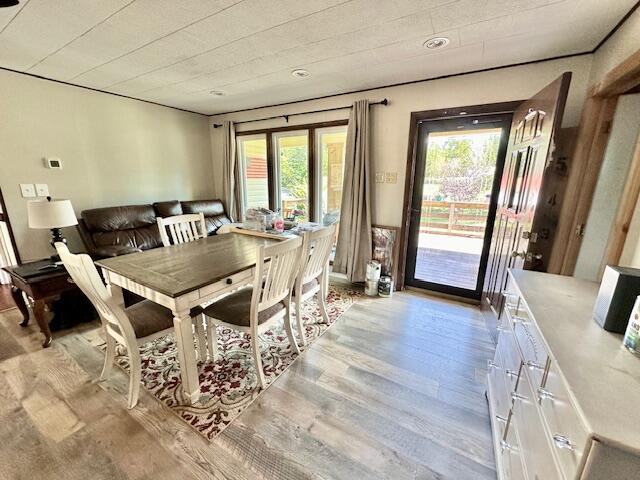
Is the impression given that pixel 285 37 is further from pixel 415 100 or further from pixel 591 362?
pixel 591 362

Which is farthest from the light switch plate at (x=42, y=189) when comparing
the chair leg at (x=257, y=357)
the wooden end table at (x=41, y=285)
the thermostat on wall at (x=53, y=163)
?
the chair leg at (x=257, y=357)

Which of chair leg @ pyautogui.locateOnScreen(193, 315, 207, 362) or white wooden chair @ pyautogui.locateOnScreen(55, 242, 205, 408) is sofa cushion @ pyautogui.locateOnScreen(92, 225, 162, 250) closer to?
white wooden chair @ pyautogui.locateOnScreen(55, 242, 205, 408)

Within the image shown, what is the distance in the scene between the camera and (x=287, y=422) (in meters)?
1.51

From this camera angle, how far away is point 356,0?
4.90 feet

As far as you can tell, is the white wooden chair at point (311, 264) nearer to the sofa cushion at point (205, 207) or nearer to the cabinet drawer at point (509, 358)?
the cabinet drawer at point (509, 358)

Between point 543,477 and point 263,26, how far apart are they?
2559mm

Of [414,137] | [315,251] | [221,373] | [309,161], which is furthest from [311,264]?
[309,161]

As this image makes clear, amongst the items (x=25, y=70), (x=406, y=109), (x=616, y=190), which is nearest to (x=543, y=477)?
(x=616, y=190)

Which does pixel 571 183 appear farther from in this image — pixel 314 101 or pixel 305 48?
pixel 314 101

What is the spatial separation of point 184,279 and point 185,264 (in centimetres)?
28

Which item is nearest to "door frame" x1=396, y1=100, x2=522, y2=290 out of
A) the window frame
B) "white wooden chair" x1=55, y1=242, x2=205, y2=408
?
the window frame

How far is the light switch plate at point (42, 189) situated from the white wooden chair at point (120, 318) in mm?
2255

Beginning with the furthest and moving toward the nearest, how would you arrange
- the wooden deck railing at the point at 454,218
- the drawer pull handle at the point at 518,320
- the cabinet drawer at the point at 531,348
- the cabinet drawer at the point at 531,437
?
the wooden deck railing at the point at 454,218, the drawer pull handle at the point at 518,320, the cabinet drawer at the point at 531,348, the cabinet drawer at the point at 531,437

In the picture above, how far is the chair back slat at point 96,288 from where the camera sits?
134cm
